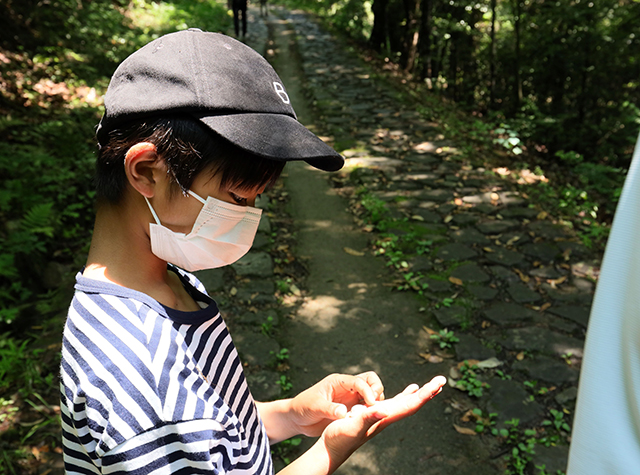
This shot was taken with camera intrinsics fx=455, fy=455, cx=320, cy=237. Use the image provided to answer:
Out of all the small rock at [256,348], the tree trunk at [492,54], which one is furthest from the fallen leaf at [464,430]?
the tree trunk at [492,54]

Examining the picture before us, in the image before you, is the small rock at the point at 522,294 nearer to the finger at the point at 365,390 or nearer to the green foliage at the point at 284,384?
the green foliage at the point at 284,384

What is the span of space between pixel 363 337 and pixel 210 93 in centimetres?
287

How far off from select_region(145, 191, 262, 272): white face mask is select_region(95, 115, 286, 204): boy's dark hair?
0.27 ft

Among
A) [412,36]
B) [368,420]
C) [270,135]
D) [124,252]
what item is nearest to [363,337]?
[368,420]

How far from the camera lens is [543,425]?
108 inches

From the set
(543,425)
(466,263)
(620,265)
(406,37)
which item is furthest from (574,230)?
(406,37)

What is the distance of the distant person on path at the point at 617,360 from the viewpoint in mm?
684

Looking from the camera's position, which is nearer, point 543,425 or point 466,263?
point 543,425

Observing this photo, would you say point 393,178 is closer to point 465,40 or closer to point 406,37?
point 406,37

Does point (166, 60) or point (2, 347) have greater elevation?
point (166, 60)

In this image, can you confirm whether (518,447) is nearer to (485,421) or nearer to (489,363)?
(485,421)

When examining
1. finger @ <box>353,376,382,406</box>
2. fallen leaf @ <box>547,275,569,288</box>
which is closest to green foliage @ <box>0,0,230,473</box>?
finger @ <box>353,376,382,406</box>

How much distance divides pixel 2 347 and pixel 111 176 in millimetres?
2959

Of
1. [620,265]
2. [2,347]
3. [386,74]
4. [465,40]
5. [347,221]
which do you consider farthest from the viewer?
[465,40]
